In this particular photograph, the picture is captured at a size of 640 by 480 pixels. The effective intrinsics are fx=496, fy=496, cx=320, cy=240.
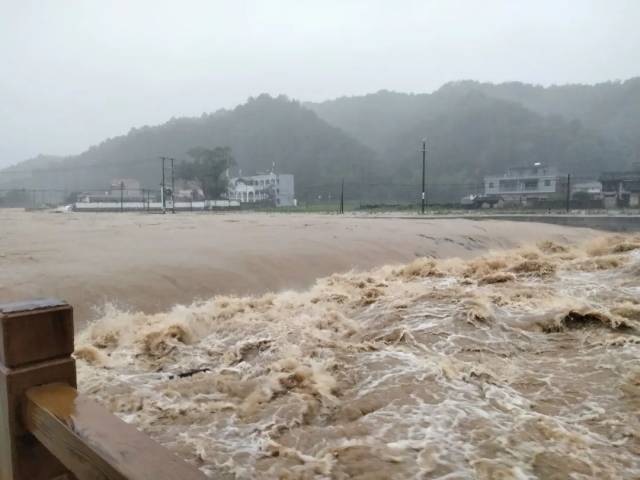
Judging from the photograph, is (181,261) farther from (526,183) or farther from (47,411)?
(526,183)

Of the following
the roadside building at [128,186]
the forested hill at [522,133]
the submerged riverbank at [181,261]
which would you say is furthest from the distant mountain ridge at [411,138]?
the submerged riverbank at [181,261]

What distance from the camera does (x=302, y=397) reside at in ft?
12.2

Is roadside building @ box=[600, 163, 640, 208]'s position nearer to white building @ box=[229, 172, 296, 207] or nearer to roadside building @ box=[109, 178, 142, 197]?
white building @ box=[229, 172, 296, 207]

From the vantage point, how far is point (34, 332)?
1548 mm

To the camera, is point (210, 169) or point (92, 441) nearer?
point (92, 441)

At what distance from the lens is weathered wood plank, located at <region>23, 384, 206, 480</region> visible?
117 cm

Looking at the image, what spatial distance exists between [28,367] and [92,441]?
448 millimetres

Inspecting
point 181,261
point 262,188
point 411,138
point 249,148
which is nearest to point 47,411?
point 181,261

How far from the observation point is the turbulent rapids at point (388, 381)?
2875mm

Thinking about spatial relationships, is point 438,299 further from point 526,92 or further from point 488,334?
point 526,92

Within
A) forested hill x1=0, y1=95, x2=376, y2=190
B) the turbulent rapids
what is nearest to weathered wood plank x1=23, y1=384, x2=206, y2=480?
the turbulent rapids

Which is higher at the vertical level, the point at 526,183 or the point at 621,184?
the point at 526,183

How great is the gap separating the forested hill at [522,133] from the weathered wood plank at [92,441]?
197 feet

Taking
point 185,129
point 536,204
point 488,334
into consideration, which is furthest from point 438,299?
point 185,129
